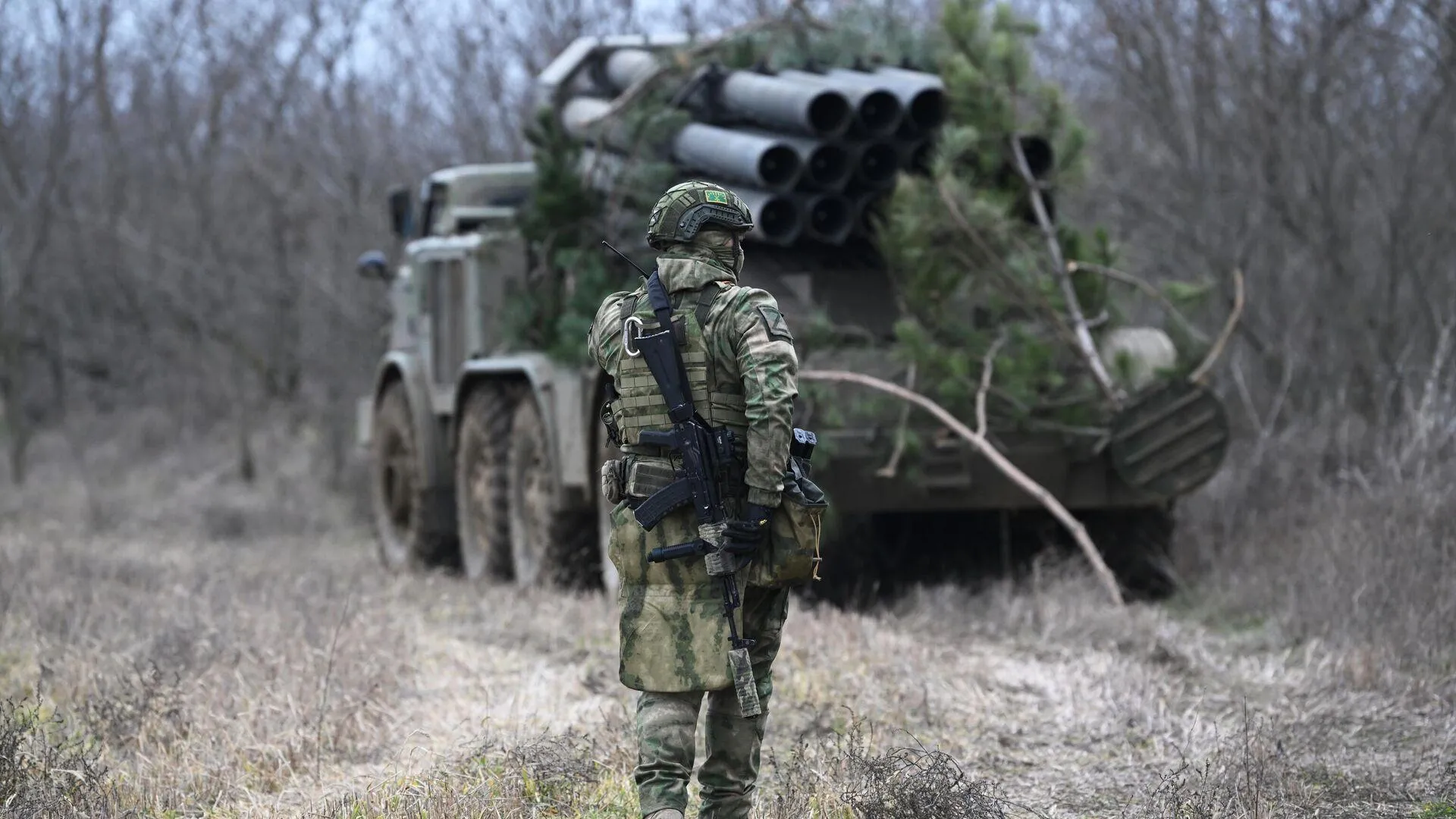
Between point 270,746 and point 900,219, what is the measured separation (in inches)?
144

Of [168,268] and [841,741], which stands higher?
[168,268]

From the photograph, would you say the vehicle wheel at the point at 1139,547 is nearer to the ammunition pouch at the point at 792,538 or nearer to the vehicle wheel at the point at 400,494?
the vehicle wheel at the point at 400,494

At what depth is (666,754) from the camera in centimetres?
416

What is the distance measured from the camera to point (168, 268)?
720 inches

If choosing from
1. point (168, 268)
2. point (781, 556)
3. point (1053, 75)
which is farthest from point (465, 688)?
point (168, 268)

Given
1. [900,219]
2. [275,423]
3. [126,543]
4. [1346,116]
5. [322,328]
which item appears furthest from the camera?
[275,423]

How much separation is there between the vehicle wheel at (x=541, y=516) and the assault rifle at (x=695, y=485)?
447 cm

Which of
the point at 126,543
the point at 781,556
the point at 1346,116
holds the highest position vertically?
the point at 1346,116

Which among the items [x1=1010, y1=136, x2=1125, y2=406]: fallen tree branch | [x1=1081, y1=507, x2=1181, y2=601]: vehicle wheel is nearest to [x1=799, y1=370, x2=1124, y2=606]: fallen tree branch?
[x1=1010, y1=136, x2=1125, y2=406]: fallen tree branch

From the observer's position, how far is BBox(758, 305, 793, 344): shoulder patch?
418 cm

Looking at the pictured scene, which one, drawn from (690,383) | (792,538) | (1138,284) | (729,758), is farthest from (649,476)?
(1138,284)

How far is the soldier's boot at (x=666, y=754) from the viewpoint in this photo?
13.6ft

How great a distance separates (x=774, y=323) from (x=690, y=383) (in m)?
Result: 0.24

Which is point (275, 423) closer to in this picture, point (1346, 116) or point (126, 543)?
point (126, 543)
